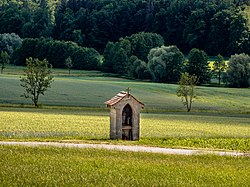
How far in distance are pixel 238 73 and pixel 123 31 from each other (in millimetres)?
84081

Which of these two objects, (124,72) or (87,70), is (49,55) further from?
(124,72)

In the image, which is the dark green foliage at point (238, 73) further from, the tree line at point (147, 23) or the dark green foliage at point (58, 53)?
the dark green foliage at point (58, 53)

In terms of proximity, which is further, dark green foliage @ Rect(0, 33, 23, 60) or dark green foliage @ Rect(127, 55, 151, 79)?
dark green foliage @ Rect(0, 33, 23, 60)

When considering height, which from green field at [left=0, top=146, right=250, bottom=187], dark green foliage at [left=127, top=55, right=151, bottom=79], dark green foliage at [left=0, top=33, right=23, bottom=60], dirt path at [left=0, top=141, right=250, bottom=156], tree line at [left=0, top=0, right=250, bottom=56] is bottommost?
dirt path at [left=0, top=141, right=250, bottom=156]

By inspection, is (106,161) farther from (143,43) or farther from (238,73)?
(143,43)

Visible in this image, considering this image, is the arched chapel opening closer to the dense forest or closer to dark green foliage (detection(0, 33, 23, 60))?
the dense forest

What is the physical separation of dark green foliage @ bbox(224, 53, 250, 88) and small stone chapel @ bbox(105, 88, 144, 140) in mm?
80562

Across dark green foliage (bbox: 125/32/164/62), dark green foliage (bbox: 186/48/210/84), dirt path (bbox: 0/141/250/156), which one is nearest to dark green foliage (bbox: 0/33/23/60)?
dark green foliage (bbox: 125/32/164/62)

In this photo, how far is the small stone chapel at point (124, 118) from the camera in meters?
29.9

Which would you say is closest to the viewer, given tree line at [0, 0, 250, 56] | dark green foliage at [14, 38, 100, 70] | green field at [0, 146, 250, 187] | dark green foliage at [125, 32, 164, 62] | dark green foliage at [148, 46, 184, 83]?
green field at [0, 146, 250, 187]

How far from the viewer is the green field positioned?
16453 millimetres

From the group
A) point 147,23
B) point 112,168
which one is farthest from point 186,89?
point 147,23

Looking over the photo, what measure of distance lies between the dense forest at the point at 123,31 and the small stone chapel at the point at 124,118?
8867 cm

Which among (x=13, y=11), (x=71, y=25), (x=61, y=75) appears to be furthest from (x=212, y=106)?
(x=13, y=11)
